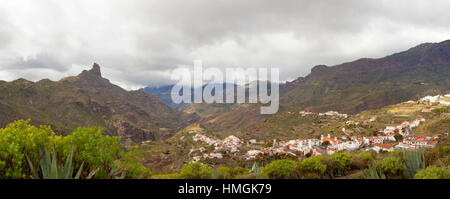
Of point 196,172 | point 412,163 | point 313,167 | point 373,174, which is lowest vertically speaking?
point 196,172

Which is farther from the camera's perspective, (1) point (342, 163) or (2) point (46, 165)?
(1) point (342, 163)

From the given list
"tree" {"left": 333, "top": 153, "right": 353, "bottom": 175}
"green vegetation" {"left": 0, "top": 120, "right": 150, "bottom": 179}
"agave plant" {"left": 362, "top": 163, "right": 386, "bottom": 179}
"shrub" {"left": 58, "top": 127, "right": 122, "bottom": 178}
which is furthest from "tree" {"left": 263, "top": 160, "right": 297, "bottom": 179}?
"shrub" {"left": 58, "top": 127, "right": 122, "bottom": 178}

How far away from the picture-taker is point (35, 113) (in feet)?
506

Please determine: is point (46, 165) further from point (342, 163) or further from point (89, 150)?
point (342, 163)

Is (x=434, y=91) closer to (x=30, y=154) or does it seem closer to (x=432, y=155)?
(x=432, y=155)

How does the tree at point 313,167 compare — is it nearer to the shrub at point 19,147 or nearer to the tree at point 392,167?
the tree at point 392,167

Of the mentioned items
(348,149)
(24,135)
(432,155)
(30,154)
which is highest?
(24,135)

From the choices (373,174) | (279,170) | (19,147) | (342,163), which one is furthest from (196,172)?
(342,163)

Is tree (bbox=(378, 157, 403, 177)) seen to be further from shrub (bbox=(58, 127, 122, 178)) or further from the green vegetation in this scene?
shrub (bbox=(58, 127, 122, 178))

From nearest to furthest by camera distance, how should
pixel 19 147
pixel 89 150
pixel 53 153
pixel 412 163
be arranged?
pixel 19 147, pixel 53 153, pixel 89 150, pixel 412 163

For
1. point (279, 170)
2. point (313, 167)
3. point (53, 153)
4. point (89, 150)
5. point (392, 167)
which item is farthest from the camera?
point (313, 167)

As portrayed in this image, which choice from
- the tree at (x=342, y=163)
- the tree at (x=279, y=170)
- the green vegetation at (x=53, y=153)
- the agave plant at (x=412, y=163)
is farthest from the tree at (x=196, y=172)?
the agave plant at (x=412, y=163)
